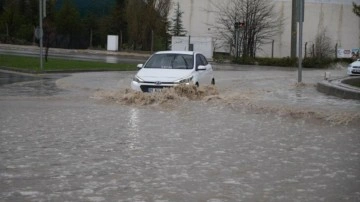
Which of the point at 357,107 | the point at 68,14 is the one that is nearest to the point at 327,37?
the point at 68,14

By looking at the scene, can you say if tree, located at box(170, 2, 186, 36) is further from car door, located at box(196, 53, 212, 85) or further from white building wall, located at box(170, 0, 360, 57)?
car door, located at box(196, 53, 212, 85)

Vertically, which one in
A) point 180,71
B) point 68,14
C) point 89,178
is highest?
point 68,14

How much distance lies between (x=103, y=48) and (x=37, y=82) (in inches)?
1364

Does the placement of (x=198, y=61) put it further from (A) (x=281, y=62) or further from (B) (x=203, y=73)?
(A) (x=281, y=62)

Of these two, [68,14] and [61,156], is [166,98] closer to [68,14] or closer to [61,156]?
[61,156]

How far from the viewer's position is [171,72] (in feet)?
48.5

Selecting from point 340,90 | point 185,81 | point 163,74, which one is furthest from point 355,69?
point 163,74

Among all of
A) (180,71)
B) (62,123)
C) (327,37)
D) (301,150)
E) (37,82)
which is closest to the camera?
(301,150)

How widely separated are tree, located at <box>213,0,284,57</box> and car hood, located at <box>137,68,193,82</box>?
27830 mm

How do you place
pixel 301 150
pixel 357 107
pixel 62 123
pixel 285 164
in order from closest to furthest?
pixel 285 164 < pixel 301 150 < pixel 62 123 < pixel 357 107

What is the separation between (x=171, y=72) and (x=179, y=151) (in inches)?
275

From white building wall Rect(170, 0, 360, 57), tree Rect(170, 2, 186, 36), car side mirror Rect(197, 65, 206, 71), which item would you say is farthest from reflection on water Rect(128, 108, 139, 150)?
tree Rect(170, 2, 186, 36)

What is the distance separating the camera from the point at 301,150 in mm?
8117

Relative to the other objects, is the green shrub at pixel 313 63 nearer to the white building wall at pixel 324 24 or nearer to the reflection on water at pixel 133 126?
the white building wall at pixel 324 24
